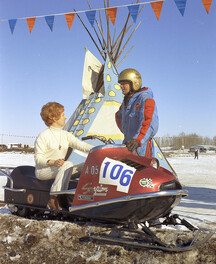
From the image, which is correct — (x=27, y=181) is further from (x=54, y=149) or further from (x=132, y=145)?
(x=132, y=145)

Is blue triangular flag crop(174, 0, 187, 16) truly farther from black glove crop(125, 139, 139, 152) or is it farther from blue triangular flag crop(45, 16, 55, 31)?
black glove crop(125, 139, 139, 152)

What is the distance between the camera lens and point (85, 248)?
2125mm

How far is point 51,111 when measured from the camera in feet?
9.39

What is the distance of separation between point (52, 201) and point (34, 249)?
1.82ft

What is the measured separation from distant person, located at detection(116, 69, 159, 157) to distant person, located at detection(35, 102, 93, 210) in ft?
1.65

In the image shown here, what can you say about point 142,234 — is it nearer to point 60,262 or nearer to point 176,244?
point 176,244

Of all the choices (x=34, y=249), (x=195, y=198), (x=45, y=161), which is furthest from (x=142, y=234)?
(x=195, y=198)

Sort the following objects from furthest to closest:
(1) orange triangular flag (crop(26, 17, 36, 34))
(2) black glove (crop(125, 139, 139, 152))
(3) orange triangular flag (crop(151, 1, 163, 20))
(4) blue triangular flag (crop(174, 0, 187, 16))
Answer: (1) orange triangular flag (crop(26, 17, 36, 34)) < (3) orange triangular flag (crop(151, 1, 163, 20)) < (4) blue triangular flag (crop(174, 0, 187, 16)) < (2) black glove (crop(125, 139, 139, 152))

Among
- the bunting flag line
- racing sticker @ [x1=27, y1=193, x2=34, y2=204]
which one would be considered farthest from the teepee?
racing sticker @ [x1=27, y1=193, x2=34, y2=204]

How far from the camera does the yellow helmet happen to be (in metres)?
2.92

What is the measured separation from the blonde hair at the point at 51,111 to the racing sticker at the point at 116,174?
0.85 m

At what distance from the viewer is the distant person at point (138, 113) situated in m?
2.79

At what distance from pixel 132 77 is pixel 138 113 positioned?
359 millimetres

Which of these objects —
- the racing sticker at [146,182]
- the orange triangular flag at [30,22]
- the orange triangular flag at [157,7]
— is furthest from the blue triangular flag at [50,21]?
the racing sticker at [146,182]
